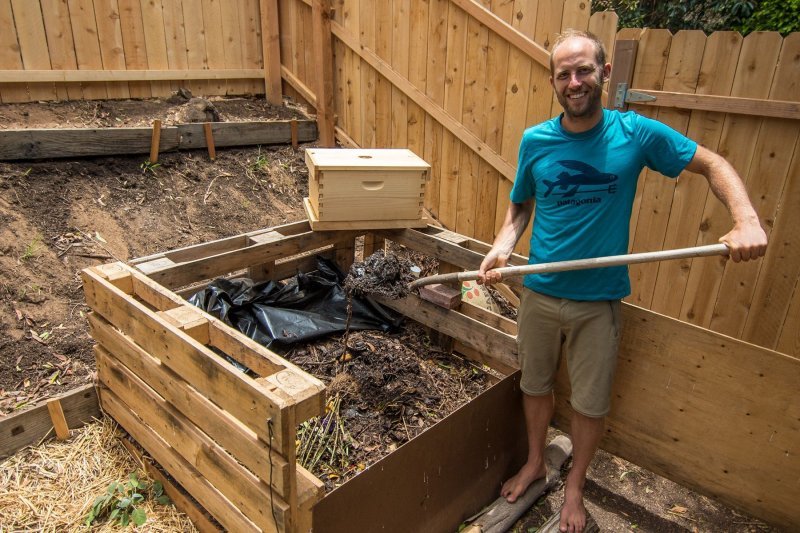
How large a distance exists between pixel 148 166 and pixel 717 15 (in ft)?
21.7

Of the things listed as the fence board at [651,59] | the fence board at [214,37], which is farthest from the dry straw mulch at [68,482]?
the fence board at [214,37]

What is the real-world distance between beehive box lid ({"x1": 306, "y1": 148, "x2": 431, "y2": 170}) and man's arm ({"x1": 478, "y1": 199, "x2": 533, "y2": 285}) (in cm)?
112

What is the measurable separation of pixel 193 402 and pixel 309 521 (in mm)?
684

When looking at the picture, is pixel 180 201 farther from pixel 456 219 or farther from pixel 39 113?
pixel 456 219

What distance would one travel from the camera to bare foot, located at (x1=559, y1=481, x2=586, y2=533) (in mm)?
2625

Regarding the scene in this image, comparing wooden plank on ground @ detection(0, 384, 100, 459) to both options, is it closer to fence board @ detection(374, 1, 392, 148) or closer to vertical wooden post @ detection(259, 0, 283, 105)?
fence board @ detection(374, 1, 392, 148)

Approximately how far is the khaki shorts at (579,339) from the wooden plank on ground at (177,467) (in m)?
1.45

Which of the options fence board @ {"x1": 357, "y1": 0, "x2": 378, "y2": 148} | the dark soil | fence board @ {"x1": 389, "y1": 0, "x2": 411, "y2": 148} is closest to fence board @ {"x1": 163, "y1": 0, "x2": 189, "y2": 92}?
the dark soil

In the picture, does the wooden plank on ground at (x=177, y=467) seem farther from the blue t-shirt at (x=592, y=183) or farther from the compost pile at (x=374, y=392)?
the blue t-shirt at (x=592, y=183)

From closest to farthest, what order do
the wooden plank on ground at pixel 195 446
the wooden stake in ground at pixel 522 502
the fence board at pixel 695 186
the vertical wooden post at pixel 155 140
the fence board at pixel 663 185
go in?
the wooden plank on ground at pixel 195 446 → the wooden stake in ground at pixel 522 502 → the fence board at pixel 695 186 → the fence board at pixel 663 185 → the vertical wooden post at pixel 155 140

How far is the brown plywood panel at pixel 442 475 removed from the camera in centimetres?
213

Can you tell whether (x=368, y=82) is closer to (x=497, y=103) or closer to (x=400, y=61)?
(x=400, y=61)

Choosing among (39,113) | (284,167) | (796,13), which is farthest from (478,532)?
(796,13)

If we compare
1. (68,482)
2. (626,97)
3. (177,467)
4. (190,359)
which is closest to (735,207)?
(626,97)
